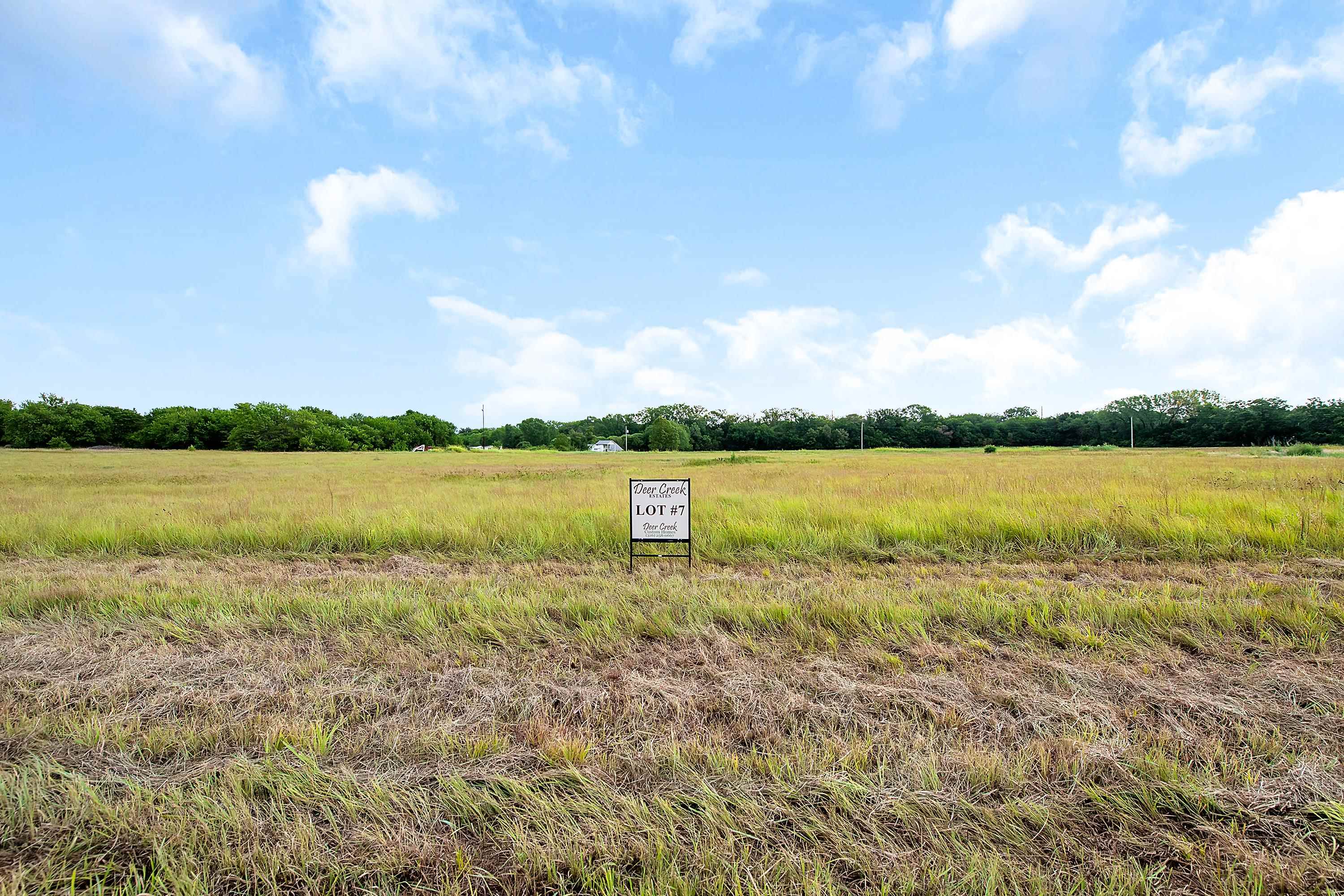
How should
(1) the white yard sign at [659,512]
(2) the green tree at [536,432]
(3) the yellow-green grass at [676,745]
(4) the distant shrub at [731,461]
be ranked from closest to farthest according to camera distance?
(3) the yellow-green grass at [676,745] → (1) the white yard sign at [659,512] → (4) the distant shrub at [731,461] → (2) the green tree at [536,432]

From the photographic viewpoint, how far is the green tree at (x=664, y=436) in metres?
122

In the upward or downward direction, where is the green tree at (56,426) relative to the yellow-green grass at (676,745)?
upward

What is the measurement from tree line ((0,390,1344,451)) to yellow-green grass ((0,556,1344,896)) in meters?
101

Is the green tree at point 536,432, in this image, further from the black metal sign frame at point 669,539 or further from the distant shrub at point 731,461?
the black metal sign frame at point 669,539

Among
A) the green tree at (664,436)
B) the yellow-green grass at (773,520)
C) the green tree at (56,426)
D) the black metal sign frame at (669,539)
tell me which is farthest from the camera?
the green tree at (664,436)

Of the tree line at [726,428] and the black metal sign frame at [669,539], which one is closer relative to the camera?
the black metal sign frame at [669,539]

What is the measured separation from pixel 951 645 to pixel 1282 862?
6.64 ft

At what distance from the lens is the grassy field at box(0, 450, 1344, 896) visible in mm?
2033

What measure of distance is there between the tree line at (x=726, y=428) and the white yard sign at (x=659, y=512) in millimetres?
100027

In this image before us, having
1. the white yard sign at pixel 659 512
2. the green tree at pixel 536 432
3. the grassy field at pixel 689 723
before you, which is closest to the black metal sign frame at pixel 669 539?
the white yard sign at pixel 659 512

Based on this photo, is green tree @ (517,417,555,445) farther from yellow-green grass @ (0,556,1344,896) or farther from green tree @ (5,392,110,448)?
yellow-green grass @ (0,556,1344,896)

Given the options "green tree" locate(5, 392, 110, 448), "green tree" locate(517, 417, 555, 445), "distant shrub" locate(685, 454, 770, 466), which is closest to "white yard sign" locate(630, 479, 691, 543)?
"distant shrub" locate(685, 454, 770, 466)

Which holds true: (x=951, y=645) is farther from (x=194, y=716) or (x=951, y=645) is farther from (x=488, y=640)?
(x=194, y=716)

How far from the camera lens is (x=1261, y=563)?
248 inches
